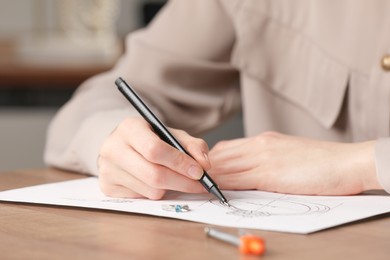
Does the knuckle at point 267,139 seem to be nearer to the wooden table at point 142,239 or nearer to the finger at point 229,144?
the finger at point 229,144

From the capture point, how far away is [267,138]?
1.02 meters

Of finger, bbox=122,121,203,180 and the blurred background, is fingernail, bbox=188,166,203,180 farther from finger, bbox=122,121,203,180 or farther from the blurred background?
the blurred background

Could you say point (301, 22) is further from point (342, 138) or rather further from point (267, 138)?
point (267, 138)

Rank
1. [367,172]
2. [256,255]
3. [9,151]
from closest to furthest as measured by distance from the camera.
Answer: [256,255]
[367,172]
[9,151]

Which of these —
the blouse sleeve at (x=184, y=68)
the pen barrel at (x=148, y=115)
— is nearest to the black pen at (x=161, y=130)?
the pen barrel at (x=148, y=115)

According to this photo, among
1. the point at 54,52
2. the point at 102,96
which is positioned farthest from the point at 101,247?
the point at 54,52

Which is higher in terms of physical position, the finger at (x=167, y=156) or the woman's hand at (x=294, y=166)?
the finger at (x=167, y=156)

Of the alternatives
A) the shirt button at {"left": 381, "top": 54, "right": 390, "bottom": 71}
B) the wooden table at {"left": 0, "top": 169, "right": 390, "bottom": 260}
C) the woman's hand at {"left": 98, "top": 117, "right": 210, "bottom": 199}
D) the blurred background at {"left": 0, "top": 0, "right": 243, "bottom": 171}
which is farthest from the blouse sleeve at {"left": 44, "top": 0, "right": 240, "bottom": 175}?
the blurred background at {"left": 0, "top": 0, "right": 243, "bottom": 171}

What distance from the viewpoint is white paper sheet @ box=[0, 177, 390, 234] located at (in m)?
0.77

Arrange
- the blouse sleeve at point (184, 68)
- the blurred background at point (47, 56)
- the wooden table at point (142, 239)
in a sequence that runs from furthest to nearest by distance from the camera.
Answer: the blurred background at point (47, 56) < the blouse sleeve at point (184, 68) < the wooden table at point (142, 239)

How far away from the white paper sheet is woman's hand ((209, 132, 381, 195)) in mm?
18

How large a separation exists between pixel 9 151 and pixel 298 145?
73.2 inches

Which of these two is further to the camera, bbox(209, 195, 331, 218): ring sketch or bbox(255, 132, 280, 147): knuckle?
bbox(255, 132, 280, 147): knuckle

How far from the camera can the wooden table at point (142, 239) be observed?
26.4 inches
